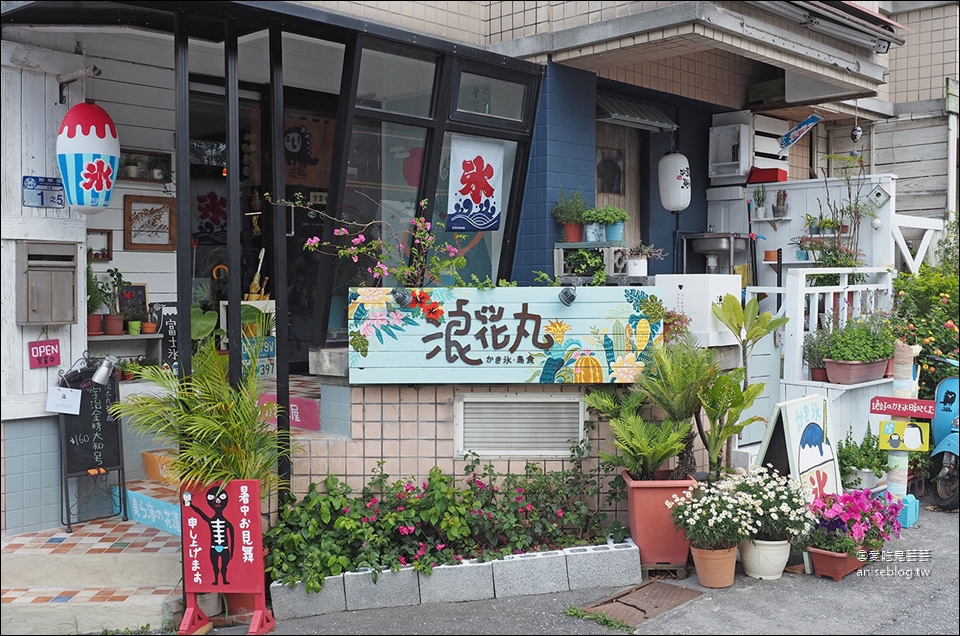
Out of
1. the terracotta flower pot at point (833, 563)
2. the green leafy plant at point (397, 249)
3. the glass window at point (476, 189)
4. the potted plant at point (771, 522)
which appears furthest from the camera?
the glass window at point (476, 189)

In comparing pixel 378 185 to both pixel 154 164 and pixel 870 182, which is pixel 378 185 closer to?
pixel 154 164

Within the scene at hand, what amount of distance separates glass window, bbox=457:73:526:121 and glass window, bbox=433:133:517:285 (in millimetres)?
261

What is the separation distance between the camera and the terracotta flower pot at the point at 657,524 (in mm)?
6605

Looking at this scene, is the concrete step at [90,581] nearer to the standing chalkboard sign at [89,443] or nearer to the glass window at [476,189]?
the standing chalkboard sign at [89,443]

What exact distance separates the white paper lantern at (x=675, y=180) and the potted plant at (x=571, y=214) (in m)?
2.24

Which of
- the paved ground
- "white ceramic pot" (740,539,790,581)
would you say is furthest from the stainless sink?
"white ceramic pot" (740,539,790,581)

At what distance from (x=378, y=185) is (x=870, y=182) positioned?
6.54 m

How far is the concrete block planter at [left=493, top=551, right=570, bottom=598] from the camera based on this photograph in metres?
6.30

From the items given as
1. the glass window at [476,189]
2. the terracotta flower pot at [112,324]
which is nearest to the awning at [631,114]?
the glass window at [476,189]

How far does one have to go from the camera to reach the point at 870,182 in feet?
35.5

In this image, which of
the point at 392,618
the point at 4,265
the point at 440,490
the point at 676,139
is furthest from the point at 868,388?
the point at 4,265

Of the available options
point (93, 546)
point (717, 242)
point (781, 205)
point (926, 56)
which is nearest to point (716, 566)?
point (93, 546)

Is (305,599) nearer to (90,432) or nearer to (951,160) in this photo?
(90,432)

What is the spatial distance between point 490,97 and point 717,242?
4241 mm
